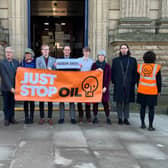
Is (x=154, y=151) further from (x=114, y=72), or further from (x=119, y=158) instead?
(x=114, y=72)

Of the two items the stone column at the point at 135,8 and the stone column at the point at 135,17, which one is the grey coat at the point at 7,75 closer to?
the stone column at the point at 135,17

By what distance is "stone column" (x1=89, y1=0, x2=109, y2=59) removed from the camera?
10711 millimetres

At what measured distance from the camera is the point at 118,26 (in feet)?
34.6

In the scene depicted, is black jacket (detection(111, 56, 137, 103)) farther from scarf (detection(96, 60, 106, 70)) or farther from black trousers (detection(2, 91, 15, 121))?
black trousers (detection(2, 91, 15, 121))

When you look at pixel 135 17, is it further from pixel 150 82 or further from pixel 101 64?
pixel 150 82

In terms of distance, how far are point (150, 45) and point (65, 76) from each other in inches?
197

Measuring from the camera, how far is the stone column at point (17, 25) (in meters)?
10.5

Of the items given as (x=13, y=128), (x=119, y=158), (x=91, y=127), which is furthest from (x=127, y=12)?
(x=119, y=158)

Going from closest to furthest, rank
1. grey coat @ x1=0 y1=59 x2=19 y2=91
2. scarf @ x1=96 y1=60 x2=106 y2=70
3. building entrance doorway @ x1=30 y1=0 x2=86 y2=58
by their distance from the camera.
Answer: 1. grey coat @ x1=0 y1=59 x2=19 y2=91
2. scarf @ x1=96 y1=60 x2=106 y2=70
3. building entrance doorway @ x1=30 y1=0 x2=86 y2=58

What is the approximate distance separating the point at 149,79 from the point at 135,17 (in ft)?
15.9

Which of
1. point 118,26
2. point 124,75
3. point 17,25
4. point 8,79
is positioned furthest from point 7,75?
point 118,26

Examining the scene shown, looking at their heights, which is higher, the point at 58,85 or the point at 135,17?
the point at 135,17

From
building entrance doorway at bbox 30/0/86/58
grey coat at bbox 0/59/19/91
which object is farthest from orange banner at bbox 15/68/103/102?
building entrance doorway at bbox 30/0/86/58

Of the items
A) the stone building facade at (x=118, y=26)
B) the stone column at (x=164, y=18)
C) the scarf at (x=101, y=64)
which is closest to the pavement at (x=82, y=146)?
the scarf at (x=101, y=64)
